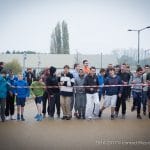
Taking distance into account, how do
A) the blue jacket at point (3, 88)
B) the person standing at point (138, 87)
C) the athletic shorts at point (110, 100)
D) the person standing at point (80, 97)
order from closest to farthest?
the blue jacket at point (3, 88), the athletic shorts at point (110, 100), the person standing at point (80, 97), the person standing at point (138, 87)

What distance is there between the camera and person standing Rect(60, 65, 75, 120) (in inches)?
543

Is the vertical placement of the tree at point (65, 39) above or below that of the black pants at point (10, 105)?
above

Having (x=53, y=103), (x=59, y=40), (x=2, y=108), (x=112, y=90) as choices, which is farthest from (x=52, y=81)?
(x=59, y=40)

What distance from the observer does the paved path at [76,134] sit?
8765mm

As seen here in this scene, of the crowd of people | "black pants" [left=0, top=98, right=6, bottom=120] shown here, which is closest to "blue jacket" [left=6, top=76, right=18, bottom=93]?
the crowd of people

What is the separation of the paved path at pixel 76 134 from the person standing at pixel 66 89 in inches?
26.9

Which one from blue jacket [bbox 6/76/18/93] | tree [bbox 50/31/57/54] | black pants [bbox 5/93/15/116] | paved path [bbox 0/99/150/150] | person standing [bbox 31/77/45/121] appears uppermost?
tree [bbox 50/31/57/54]

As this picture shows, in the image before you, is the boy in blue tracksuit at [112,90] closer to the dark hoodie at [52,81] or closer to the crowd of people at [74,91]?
the crowd of people at [74,91]

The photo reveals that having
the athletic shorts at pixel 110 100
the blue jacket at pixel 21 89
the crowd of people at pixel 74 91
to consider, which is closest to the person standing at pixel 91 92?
the crowd of people at pixel 74 91

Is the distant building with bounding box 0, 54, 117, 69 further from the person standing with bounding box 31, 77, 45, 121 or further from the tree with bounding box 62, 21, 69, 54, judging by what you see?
the person standing with bounding box 31, 77, 45, 121

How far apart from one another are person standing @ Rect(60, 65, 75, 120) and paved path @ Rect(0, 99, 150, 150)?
2.24 feet

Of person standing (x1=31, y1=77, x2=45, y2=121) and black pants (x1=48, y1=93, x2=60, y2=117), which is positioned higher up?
person standing (x1=31, y1=77, x2=45, y2=121)

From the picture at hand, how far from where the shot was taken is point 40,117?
13.5 m

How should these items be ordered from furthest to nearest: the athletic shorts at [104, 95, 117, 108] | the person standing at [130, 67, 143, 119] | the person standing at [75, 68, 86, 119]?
the person standing at [130, 67, 143, 119] → the person standing at [75, 68, 86, 119] → the athletic shorts at [104, 95, 117, 108]
